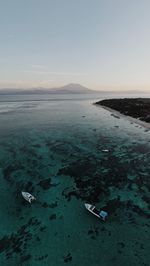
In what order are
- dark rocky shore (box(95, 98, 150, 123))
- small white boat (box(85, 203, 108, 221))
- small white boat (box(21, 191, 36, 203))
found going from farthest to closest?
dark rocky shore (box(95, 98, 150, 123)), small white boat (box(21, 191, 36, 203)), small white boat (box(85, 203, 108, 221))

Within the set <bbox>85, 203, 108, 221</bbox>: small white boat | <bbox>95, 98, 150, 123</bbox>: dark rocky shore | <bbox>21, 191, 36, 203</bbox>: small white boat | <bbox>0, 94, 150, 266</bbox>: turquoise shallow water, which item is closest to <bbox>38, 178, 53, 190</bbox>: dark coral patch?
<bbox>0, 94, 150, 266</bbox>: turquoise shallow water

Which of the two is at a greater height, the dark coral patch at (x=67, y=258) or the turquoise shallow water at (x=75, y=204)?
the turquoise shallow water at (x=75, y=204)

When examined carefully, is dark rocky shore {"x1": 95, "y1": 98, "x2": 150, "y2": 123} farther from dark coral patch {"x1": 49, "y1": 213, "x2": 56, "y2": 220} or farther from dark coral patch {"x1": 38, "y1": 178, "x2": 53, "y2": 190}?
dark coral patch {"x1": 49, "y1": 213, "x2": 56, "y2": 220}

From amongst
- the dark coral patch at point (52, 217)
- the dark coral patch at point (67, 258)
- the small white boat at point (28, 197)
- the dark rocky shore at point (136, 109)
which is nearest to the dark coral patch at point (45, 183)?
the small white boat at point (28, 197)

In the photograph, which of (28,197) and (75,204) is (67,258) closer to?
(75,204)

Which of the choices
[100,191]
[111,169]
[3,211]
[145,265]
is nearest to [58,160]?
[111,169]

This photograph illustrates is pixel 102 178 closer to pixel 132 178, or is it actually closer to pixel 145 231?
pixel 132 178

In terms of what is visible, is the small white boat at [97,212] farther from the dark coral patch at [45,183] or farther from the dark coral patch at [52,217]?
→ the dark coral patch at [45,183]

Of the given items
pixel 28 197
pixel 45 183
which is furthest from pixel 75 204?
pixel 45 183
